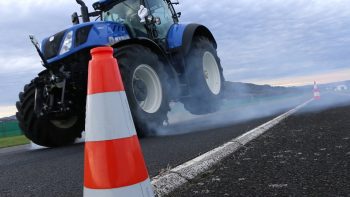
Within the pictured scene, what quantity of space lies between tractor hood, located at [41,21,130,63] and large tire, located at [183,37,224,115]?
202 cm

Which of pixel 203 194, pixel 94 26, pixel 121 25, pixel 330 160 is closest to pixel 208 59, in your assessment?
pixel 121 25

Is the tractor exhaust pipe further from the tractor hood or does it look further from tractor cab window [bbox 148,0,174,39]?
tractor cab window [bbox 148,0,174,39]

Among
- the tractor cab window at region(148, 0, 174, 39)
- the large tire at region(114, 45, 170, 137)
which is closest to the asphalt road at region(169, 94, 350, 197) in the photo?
the large tire at region(114, 45, 170, 137)

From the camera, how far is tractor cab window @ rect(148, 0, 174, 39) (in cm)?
861

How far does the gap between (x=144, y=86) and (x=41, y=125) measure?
6.23ft

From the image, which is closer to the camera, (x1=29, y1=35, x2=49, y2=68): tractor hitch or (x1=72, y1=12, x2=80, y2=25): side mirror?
(x1=29, y1=35, x2=49, y2=68): tractor hitch

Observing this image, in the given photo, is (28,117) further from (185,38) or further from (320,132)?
(320,132)

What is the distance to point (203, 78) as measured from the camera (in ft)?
29.3

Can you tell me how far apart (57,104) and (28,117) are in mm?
985

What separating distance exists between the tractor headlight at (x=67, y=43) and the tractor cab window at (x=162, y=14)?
6.94ft

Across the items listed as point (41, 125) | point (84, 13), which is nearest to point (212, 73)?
point (84, 13)

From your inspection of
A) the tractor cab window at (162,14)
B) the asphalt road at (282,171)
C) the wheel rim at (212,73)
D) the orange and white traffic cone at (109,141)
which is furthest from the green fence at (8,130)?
the orange and white traffic cone at (109,141)

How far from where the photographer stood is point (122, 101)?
2168 millimetres

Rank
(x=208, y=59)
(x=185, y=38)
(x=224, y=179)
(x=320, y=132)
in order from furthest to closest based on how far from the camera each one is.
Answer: (x=208, y=59)
(x=185, y=38)
(x=320, y=132)
(x=224, y=179)
